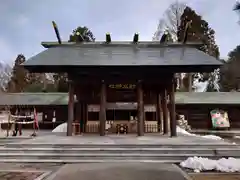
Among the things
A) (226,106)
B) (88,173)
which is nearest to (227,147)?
(88,173)

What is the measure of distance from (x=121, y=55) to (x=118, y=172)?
732cm

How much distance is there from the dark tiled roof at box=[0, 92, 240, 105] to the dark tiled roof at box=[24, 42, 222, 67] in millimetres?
9255

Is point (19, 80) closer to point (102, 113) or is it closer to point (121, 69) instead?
point (102, 113)

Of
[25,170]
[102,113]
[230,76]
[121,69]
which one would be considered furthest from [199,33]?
[25,170]

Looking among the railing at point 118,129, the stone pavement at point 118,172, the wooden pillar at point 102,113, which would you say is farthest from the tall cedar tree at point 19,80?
the stone pavement at point 118,172

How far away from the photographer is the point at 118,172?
6.69m

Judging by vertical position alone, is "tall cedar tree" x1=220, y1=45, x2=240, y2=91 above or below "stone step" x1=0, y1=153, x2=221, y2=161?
above

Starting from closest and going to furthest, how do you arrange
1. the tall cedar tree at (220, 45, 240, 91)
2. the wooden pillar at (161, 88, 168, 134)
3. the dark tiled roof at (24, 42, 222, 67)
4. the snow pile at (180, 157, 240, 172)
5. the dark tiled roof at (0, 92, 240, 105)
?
1. the snow pile at (180, 157, 240, 172)
2. the dark tiled roof at (24, 42, 222, 67)
3. the wooden pillar at (161, 88, 168, 134)
4. the dark tiled roof at (0, 92, 240, 105)
5. the tall cedar tree at (220, 45, 240, 91)

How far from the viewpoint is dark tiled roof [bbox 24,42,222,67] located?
37.2 feet

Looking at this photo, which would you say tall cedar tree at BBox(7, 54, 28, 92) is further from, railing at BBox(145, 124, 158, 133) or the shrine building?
railing at BBox(145, 124, 158, 133)

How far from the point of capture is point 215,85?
35.6m

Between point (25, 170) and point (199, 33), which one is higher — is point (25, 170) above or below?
below

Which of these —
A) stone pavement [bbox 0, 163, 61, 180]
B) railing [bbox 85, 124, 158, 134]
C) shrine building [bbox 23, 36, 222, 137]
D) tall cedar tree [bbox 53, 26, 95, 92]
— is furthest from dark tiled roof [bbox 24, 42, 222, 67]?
tall cedar tree [bbox 53, 26, 95, 92]

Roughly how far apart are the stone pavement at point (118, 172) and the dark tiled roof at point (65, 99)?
15.0m
